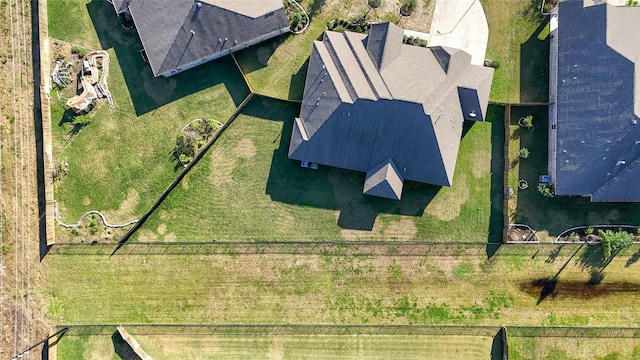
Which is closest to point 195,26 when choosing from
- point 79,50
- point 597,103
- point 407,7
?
point 79,50

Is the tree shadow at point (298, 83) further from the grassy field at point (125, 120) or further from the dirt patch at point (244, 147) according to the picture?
the dirt patch at point (244, 147)

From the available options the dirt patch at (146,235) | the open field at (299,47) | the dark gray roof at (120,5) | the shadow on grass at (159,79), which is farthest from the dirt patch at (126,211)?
the dark gray roof at (120,5)

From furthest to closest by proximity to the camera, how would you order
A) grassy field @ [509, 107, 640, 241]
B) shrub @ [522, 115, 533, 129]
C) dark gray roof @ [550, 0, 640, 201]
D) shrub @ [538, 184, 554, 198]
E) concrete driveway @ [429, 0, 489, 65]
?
1. concrete driveway @ [429, 0, 489, 65]
2. grassy field @ [509, 107, 640, 241]
3. shrub @ [522, 115, 533, 129]
4. shrub @ [538, 184, 554, 198]
5. dark gray roof @ [550, 0, 640, 201]

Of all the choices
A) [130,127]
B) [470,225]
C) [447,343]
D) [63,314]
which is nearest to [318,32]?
[130,127]

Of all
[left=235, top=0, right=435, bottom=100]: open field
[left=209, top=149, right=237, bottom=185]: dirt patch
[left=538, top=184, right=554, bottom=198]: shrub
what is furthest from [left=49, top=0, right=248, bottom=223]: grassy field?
[left=538, top=184, right=554, bottom=198]: shrub

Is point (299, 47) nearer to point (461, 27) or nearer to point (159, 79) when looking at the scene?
point (159, 79)

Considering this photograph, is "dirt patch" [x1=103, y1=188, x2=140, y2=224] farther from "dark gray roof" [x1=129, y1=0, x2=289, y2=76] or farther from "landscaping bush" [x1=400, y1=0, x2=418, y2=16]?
"landscaping bush" [x1=400, y1=0, x2=418, y2=16]
